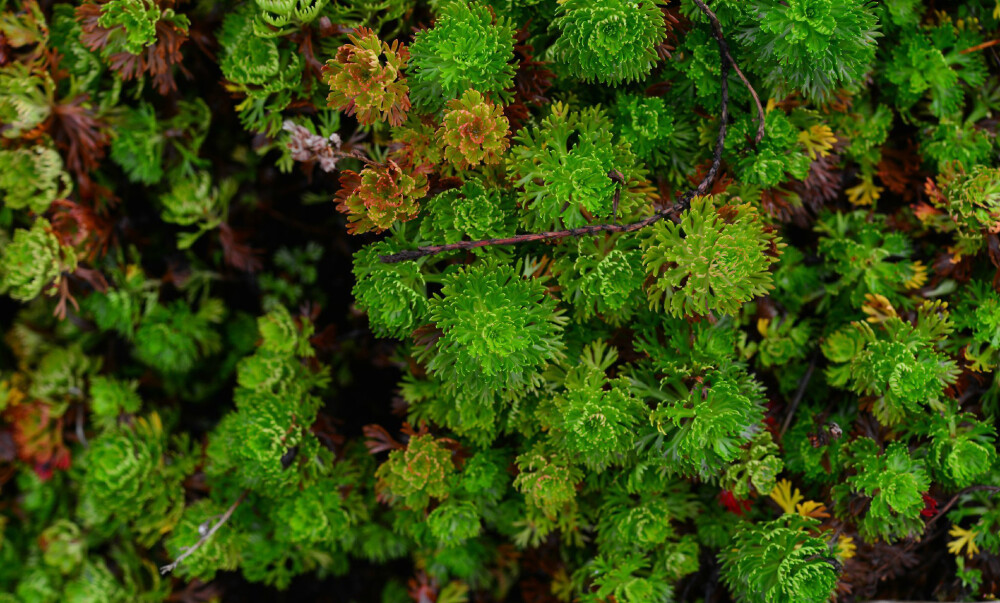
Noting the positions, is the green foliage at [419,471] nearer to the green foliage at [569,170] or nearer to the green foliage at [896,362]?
the green foliage at [569,170]

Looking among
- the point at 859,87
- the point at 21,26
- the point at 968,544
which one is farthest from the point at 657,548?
the point at 21,26

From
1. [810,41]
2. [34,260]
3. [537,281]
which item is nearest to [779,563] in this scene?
[537,281]

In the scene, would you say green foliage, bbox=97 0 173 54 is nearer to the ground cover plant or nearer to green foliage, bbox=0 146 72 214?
the ground cover plant

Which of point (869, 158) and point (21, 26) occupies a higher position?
point (869, 158)

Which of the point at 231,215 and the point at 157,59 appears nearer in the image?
the point at 157,59

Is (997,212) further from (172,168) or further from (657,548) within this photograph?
(172,168)

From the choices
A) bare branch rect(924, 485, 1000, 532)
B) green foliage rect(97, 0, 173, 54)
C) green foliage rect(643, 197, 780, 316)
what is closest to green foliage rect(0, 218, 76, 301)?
green foliage rect(97, 0, 173, 54)

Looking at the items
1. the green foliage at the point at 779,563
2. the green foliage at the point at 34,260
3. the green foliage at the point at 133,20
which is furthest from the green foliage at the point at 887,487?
the green foliage at the point at 34,260
